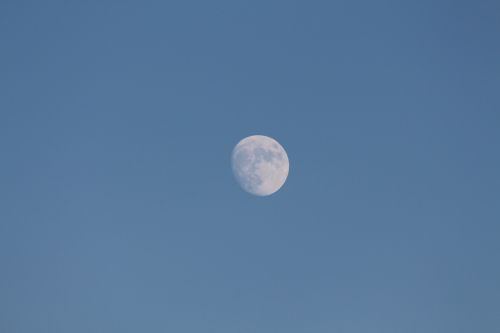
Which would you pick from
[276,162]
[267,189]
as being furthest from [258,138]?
[267,189]

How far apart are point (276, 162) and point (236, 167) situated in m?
2.93

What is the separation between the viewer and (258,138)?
67.1 ft

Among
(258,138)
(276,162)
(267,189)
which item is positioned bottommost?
(267,189)

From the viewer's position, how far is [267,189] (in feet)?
65.6

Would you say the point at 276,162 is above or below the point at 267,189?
above

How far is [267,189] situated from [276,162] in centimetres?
210

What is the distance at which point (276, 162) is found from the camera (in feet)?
64.6

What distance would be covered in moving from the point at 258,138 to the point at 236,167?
112 inches

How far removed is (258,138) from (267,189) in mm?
3887

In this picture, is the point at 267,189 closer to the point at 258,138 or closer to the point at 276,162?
the point at 276,162

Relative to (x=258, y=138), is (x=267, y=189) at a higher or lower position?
lower

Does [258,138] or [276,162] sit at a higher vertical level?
[258,138]
